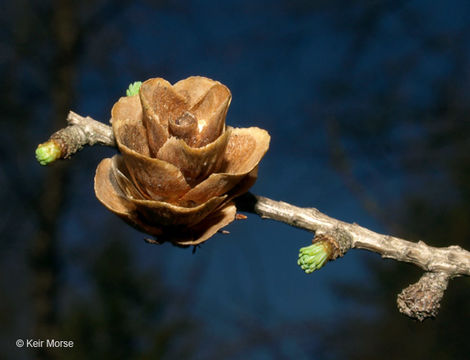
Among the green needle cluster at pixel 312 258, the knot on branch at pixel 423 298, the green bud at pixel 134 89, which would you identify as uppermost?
the green bud at pixel 134 89

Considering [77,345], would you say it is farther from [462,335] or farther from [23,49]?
[23,49]

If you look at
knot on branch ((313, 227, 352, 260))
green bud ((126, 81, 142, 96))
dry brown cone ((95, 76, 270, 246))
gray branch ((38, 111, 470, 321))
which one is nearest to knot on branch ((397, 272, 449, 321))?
gray branch ((38, 111, 470, 321))

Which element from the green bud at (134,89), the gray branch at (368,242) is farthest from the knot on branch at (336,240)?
the green bud at (134,89)

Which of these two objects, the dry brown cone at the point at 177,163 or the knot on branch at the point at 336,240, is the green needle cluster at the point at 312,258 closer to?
the knot on branch at the point at 336,240

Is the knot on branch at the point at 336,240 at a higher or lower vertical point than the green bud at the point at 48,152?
lower

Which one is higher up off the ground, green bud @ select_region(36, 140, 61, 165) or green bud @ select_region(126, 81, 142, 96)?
green bud @ select_region(126, 81, 142, 96)

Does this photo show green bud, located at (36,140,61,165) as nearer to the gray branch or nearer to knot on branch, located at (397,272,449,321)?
the gray branch

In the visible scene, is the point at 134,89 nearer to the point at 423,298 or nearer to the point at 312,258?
the point at 312,258
